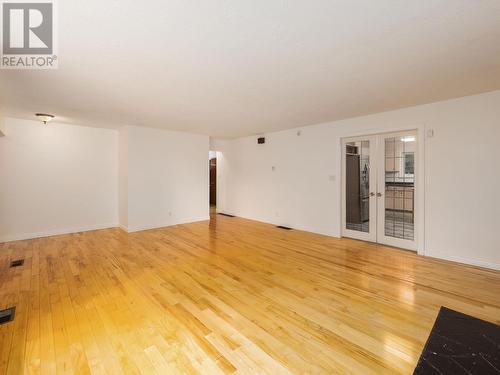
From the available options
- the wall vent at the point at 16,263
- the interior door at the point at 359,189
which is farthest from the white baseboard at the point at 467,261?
the wall vent at the point at 16,263

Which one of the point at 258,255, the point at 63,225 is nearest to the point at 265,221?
the point at 258,255

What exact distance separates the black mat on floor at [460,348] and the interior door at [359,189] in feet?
11.7

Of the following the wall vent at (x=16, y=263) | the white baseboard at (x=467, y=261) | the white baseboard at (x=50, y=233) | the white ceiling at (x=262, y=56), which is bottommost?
the wall vent at (x=16, y=263)

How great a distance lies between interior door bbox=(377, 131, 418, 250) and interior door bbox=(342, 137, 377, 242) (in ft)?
0.43

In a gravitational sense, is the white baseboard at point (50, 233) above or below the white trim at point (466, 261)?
above

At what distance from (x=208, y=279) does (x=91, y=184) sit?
443cm

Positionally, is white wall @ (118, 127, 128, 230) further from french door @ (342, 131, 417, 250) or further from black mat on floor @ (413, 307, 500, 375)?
black mat on floor @ (413, 307, 500, 375)

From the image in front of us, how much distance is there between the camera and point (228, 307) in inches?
95.4

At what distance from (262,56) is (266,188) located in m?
4.52

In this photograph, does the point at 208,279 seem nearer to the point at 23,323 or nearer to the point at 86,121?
the point at 23,323

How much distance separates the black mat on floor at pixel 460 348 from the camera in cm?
94

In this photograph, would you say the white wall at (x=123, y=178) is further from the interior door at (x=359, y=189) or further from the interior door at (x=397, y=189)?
the interior door at (x=397, y=189)

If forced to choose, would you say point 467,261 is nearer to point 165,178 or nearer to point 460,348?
point 460,348

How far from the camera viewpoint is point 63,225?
17.6ft
